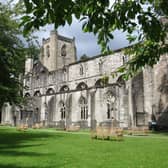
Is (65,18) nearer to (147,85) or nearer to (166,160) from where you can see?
(166,160)

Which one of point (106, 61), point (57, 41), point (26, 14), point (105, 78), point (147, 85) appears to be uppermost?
point (57, 41)

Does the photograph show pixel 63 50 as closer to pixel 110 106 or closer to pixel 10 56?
pixel 110 106

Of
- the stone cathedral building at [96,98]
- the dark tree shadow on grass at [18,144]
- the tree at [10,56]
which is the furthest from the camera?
the stone cathedral building at [96,98]

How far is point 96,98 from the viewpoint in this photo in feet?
154

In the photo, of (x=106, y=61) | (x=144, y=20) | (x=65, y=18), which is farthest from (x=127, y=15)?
(x=106, y=61)

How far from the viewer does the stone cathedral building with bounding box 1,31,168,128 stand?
43875mm

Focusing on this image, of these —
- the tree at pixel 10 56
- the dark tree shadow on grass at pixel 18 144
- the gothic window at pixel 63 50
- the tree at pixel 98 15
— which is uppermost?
the gothic window at pixel 63 50

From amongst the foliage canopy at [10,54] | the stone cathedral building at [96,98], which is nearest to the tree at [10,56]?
the foliage canopy at [10,54]

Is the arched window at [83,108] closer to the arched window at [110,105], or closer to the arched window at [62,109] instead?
the arched window at [62,109]

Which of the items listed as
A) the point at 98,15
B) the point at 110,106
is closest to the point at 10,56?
the point at 98,15

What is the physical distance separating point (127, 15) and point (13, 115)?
6396 centimetres

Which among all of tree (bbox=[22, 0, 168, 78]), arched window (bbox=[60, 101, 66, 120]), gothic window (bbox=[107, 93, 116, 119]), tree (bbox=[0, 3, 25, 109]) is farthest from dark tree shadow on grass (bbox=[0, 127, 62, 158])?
arched window (bbox=[60, 101, 66, 120])

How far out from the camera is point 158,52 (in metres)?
5.65

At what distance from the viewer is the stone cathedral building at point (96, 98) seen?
43.9 meters
